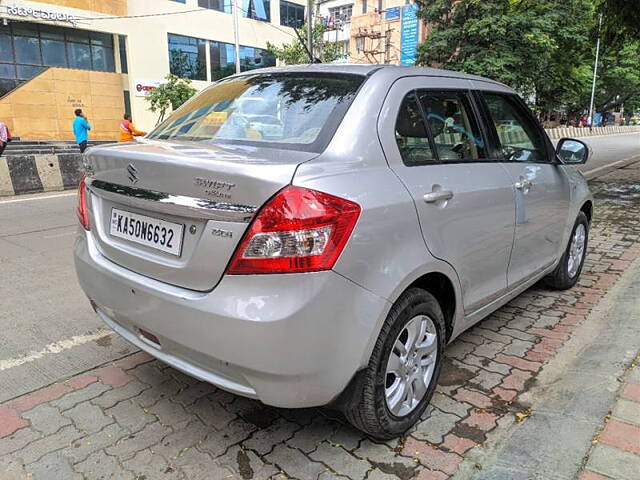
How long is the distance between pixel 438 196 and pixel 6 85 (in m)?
27.9

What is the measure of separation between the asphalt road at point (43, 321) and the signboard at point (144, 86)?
77.5ft

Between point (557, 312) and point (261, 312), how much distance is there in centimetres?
300

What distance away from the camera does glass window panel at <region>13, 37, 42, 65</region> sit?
24.6 meters

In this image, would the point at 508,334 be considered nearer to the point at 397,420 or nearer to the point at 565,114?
the point at 397,420

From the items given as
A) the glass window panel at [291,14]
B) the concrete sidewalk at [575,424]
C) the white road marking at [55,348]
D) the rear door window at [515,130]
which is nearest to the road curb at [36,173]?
the white road marking at [55,348]

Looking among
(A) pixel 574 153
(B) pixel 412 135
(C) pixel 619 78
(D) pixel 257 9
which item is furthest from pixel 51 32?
(C) pixel 619 78

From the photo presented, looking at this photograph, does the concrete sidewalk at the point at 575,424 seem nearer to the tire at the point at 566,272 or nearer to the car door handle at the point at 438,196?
the tire at the point at 566,272

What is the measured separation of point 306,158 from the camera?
211 centimetres

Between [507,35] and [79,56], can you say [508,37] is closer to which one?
[507,35]

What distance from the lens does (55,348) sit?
3424mm

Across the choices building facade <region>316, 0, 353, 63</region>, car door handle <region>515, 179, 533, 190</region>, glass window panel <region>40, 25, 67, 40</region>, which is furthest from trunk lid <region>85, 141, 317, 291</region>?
building facade <region>316, 0, 353, 63</region>

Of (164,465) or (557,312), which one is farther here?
(557,312)

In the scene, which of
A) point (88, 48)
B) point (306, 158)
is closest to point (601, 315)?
point (306, 158)

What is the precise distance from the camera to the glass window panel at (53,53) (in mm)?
25453
